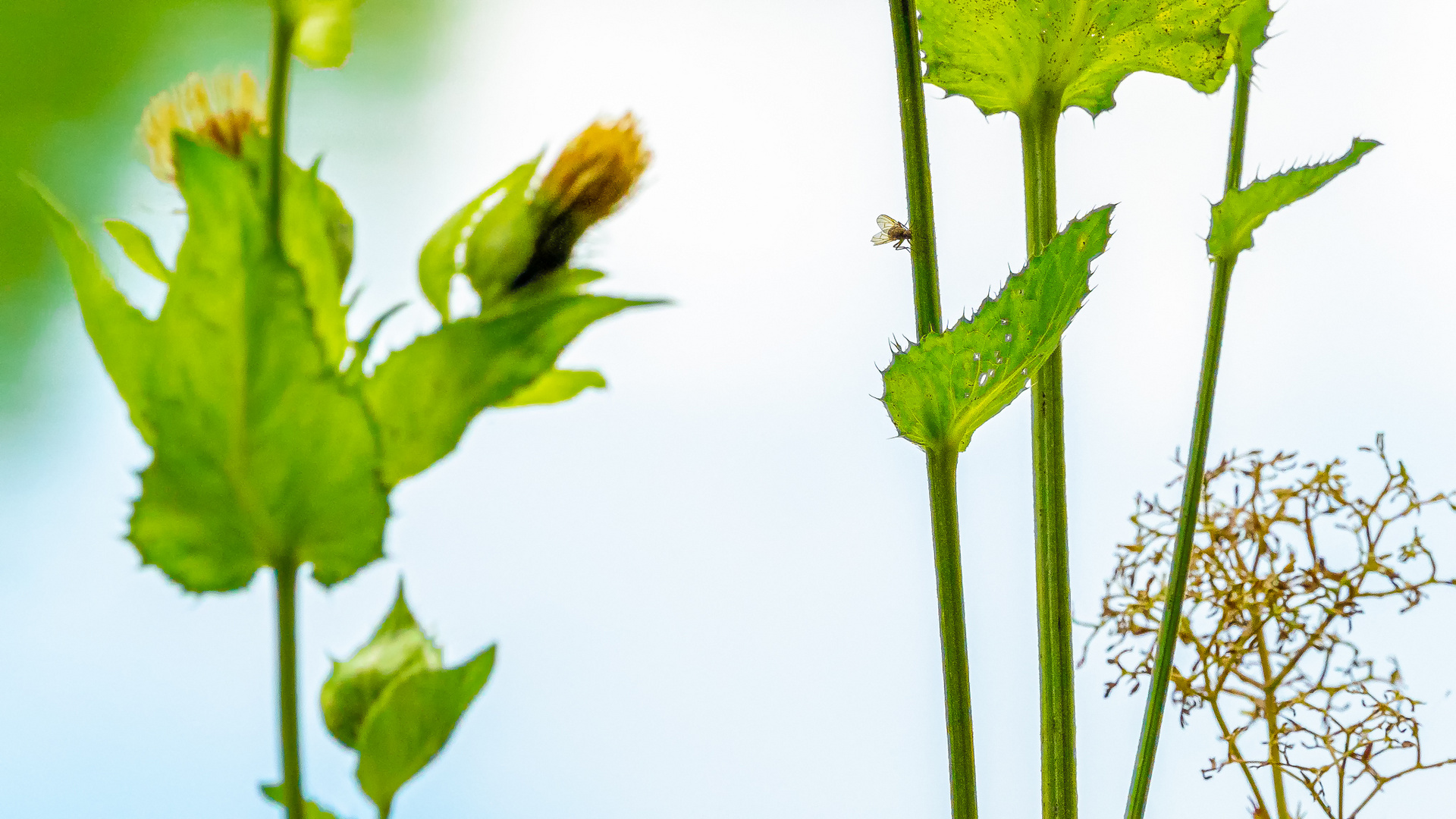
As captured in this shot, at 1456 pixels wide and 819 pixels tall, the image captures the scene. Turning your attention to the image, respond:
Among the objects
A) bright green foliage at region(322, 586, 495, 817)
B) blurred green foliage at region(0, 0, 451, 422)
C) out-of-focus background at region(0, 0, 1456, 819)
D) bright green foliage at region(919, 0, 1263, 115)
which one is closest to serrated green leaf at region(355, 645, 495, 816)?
bright green foliage at region(322, 586, 495, 817)

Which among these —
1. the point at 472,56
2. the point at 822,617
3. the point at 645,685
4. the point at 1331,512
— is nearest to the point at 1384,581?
the point at 1331,512

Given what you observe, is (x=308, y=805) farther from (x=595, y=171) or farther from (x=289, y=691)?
(x=595, y=171)

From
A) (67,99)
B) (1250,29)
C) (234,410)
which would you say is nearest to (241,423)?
(234,410)

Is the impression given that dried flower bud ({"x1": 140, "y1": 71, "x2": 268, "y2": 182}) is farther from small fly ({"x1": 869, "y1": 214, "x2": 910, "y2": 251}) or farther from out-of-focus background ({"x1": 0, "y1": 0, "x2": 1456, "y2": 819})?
out-of-focus background ({"x1": 0, "y1": 0, "x2": 1456, "y2": 819})

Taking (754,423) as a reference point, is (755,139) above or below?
above

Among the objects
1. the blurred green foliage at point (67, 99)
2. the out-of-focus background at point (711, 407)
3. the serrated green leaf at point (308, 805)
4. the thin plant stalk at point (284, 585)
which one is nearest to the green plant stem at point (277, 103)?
the thin plant stalk at point (284, 585)

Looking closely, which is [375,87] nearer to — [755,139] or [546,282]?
[755,139]

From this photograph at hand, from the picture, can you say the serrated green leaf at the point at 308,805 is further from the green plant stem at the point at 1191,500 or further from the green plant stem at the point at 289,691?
the green plant stem at the point at 1191,500
